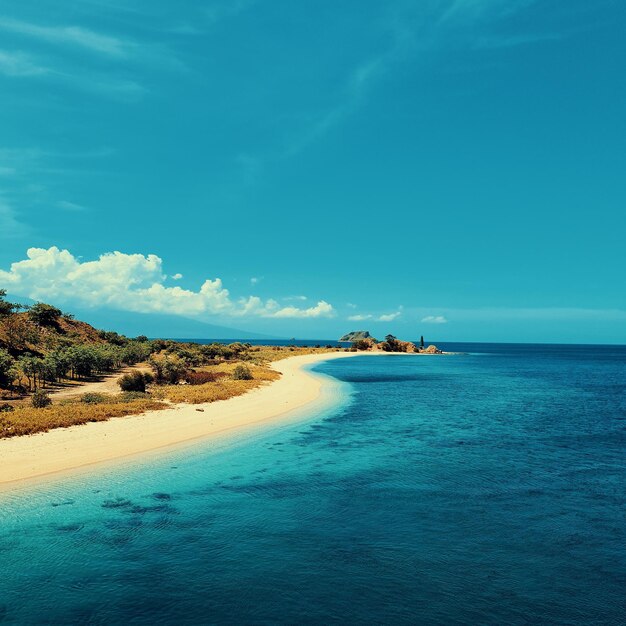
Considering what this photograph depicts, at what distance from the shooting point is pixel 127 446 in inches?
866

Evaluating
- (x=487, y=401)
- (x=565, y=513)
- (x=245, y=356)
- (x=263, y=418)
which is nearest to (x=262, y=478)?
(x=565, y=513)

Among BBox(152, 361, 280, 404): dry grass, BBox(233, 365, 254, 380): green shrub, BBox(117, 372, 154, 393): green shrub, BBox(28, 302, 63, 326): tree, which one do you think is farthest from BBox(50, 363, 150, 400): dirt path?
BBox(28, 302, 63, 326): tree

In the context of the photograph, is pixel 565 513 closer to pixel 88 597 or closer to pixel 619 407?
pixel 88 597

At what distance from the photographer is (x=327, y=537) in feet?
41.3

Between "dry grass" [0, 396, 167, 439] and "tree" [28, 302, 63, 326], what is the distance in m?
50.2

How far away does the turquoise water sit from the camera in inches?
366

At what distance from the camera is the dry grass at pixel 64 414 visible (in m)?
22.6

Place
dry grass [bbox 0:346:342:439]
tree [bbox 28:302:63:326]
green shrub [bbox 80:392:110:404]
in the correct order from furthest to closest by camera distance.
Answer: tree [bbox 28:302:63:326] → green shrub [bbox 80:392:110:404] → dry grass [bbox 0:346:342:439]

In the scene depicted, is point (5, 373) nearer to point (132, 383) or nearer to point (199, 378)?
point (132, 383)

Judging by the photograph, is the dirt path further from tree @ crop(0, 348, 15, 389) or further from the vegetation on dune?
tree @ crop(0, 348, 15, 389)

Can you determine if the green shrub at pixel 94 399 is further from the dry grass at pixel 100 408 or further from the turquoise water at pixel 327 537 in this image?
the turquoise water at pixel 327 537

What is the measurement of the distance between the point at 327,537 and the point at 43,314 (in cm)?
7739

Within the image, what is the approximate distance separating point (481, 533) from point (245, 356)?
84.1m

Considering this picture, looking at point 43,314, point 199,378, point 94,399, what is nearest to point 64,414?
point 94,399
